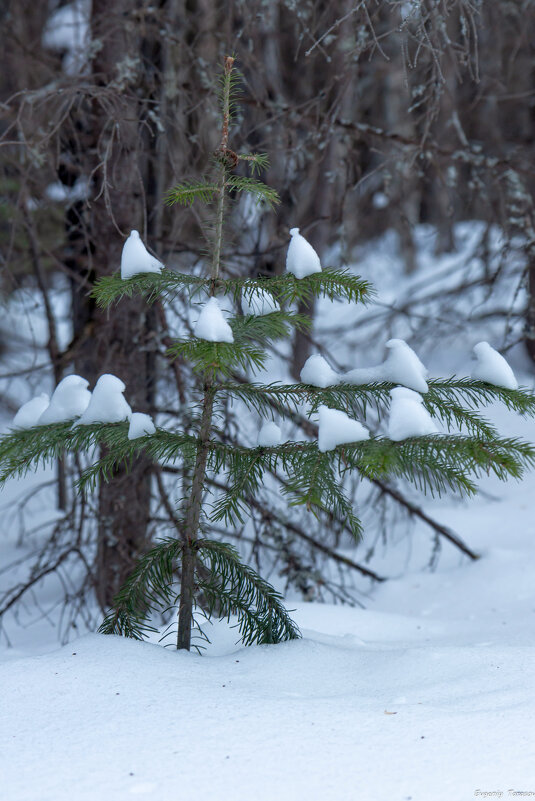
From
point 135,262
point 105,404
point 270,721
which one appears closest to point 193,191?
point 135,262

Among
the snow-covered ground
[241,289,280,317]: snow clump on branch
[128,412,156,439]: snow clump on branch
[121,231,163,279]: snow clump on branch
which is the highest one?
[121,231,163,279]: snow clump on branch

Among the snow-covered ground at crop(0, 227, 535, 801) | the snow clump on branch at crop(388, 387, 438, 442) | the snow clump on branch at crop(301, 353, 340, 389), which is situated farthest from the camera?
the snow clump on branch at crop(301, 353, 340, 389)

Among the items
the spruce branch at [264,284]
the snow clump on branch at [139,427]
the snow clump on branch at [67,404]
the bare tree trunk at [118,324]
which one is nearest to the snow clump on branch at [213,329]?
the spruce branch at [264,284]

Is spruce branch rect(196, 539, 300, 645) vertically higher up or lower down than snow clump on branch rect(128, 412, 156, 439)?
lower down

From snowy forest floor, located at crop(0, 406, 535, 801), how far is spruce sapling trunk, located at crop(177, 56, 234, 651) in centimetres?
13

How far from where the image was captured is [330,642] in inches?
96.4

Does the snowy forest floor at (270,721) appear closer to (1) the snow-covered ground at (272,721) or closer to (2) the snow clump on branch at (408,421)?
(1) the snow-covered ground at (272,721)

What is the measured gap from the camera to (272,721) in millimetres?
1683

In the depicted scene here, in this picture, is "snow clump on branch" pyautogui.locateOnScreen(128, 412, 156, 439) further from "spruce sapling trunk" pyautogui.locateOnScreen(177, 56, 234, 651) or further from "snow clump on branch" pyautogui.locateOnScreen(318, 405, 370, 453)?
"snow clump on branch" pyautogui.locateOnScreen(318, 405, 370, 453)

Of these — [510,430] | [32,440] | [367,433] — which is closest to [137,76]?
[32,440]

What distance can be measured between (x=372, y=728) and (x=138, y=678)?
0.58 meters

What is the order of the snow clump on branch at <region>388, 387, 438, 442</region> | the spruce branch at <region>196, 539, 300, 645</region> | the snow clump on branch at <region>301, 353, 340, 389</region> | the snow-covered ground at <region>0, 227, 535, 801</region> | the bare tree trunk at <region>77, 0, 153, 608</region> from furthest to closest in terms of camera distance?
the bare tree trunk at <region>77, 0, 153, 608</region> < the spruce branch at <region>196, 539, 300, 645</region> < the snow clump on branch at <region>301, 353, 340, 389</region> < the snow clump on branch at <region>388, 387, 438, 442</region> < the snow-covered ground at <region>0, 227, 535, 801</region>

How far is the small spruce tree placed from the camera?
173cm

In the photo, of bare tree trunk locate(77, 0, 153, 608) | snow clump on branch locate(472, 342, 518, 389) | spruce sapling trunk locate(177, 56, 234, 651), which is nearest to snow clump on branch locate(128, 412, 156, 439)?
spruce sapling trunk locate(177, 56, 234, 651)
